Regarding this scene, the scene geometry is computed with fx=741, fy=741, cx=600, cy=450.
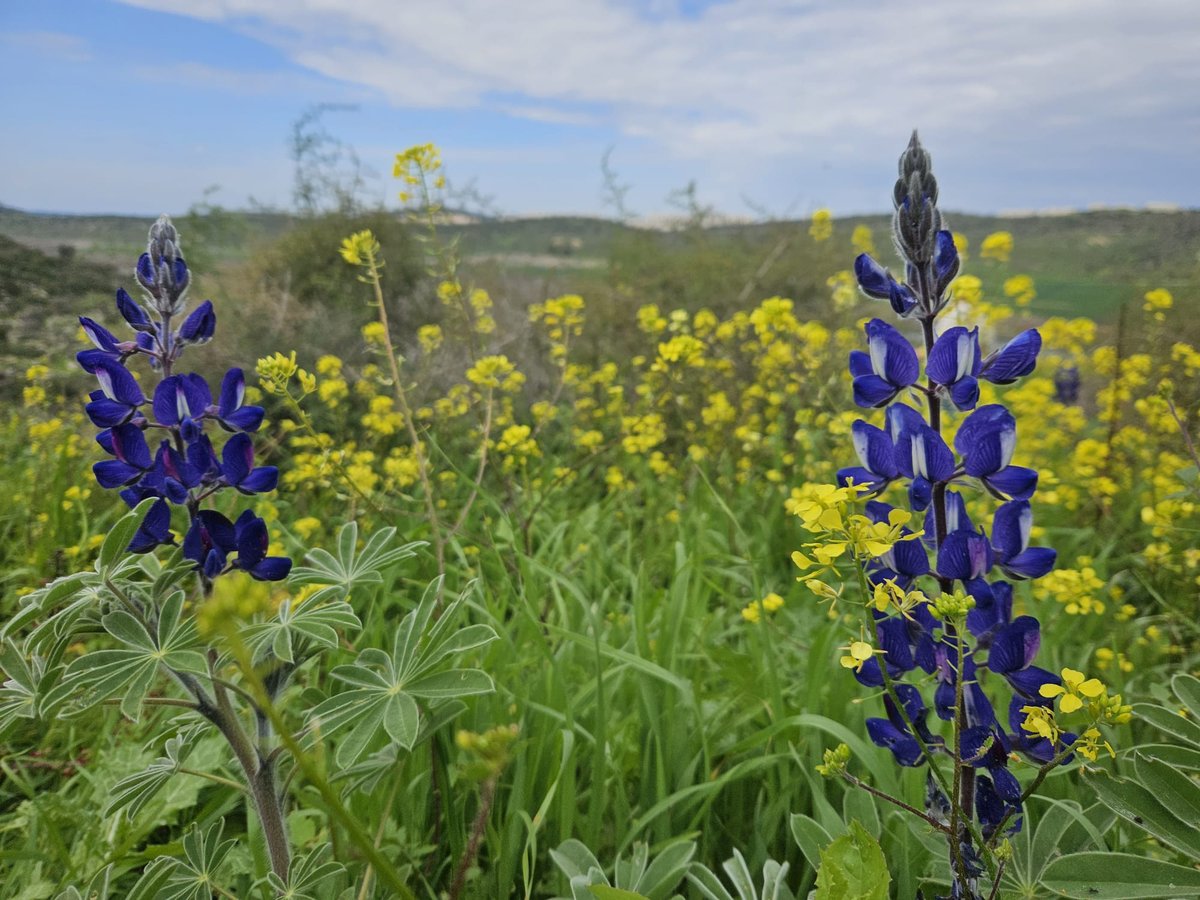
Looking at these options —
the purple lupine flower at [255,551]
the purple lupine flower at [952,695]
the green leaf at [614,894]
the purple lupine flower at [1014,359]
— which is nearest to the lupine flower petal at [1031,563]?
the purple lupine flower at [952,695]

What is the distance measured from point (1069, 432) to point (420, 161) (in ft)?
15.9

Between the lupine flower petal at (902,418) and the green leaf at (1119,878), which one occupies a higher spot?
the lupine flower petal at (902,418)

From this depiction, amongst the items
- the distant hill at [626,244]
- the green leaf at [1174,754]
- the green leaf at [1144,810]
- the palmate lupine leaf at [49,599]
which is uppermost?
the distant hill at [626,244]

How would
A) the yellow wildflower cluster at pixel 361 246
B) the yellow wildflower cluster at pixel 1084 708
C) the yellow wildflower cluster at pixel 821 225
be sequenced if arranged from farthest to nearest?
the yellow wildflower cluster at pixel 821 225 < the yellow wildflower cluster at pixel 361 246 < the yellow wildflower cluster at pixel 1084 708

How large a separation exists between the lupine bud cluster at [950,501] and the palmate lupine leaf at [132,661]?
1.03 meters

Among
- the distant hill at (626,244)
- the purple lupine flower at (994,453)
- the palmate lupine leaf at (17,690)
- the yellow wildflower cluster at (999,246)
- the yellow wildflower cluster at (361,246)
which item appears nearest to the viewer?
the purple lupine flower at (994,453)

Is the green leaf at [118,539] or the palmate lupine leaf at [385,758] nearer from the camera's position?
the green leaf at [118,539]

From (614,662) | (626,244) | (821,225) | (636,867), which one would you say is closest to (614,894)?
(636,867)

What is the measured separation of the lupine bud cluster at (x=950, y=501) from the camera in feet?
3.51

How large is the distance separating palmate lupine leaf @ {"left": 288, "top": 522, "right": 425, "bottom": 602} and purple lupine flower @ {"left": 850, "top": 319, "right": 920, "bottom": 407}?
82cm

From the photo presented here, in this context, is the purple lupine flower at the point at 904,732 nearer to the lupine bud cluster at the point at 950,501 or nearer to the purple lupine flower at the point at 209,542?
the lupine bud cluster at the point at 950,501

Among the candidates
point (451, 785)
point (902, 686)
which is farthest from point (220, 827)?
point (902, 686)

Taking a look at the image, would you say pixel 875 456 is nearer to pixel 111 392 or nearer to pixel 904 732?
pixel 904 732

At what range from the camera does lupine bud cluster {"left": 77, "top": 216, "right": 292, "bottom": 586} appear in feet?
4.06
